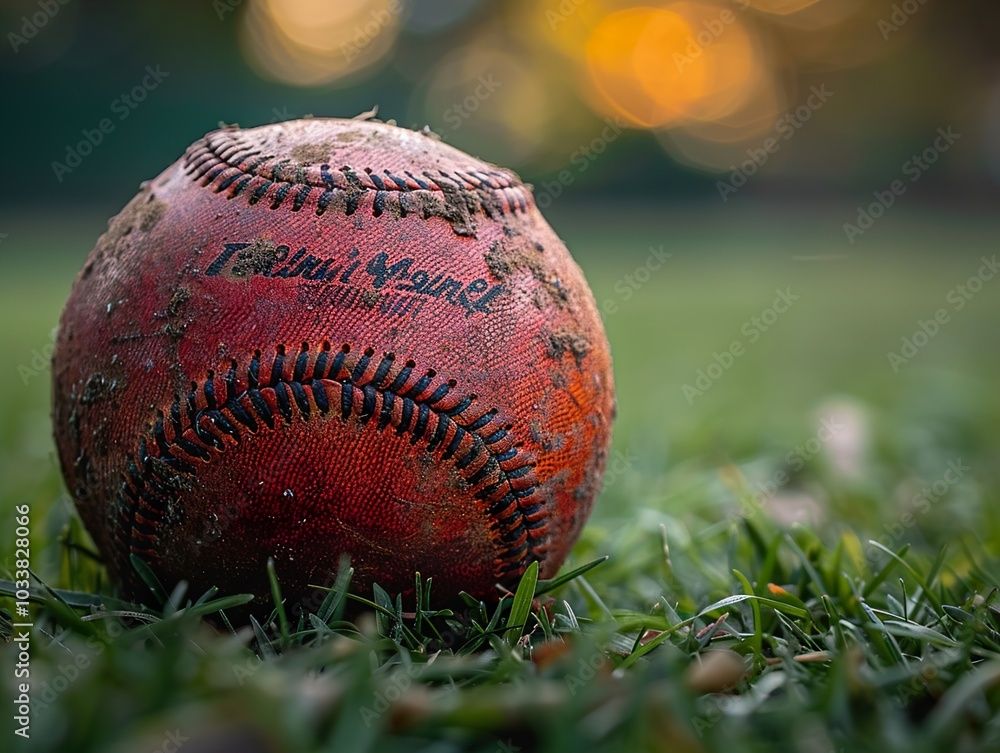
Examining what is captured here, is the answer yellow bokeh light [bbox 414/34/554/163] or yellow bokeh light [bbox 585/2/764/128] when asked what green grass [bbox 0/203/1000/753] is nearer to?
yellow bokeh light [bbox 585/2/764/128]

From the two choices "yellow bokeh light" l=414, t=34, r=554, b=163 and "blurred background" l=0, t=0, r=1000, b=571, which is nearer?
"blurred background" l=0, t=0, r=1000, b=571

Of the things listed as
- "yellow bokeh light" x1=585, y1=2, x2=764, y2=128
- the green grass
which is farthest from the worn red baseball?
"yellow bokeh light" x1=585, y1=2, x2=764, y2=128

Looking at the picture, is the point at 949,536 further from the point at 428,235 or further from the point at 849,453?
the point at 428,235

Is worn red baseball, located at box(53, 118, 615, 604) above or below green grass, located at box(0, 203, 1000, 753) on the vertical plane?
above

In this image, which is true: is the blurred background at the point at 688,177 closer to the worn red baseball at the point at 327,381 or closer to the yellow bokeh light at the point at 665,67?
the yellow bokeh light at the point at 665,67

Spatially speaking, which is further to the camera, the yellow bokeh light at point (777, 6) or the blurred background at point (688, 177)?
the yellow bokeh light at point (777, 6)

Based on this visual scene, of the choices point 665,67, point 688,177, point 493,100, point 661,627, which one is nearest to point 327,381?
point 661,627

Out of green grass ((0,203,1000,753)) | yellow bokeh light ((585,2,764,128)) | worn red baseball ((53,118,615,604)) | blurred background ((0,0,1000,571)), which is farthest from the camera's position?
yellow bokeh light ((585,2,764,128))

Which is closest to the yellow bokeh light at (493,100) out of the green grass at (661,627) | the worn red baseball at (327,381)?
the green grass at (661,627)
